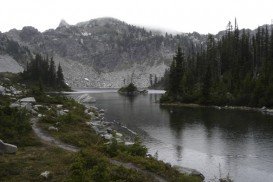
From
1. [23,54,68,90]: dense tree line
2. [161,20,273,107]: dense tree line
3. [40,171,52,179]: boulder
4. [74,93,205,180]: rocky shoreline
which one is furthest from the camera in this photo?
[23,54,68,90]: dense tree line

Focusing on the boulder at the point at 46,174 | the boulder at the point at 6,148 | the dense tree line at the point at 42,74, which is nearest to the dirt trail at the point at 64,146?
the boulder at the point at 6,148

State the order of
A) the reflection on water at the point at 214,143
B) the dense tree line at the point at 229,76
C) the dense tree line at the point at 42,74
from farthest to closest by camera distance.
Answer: the dense tree line at the point at 42,74
the dense tree line at the point at 229,76
the reflection on water at the point at 214,143

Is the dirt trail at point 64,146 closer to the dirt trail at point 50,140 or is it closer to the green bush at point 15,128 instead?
the dirt trail at point 50,140

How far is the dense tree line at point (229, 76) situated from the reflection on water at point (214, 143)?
2728 centimetres

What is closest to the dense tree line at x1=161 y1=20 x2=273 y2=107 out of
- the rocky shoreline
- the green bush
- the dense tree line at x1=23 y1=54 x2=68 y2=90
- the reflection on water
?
the reflection on water

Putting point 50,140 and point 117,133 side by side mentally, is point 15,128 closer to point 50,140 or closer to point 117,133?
point 50,140

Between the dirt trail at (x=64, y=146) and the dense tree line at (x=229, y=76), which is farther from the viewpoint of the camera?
the dense tree line at (x=229, y=76)

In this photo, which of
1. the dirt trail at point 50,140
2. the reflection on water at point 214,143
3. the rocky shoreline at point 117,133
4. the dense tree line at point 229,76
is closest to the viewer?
the rocky shoreline at point 117,133

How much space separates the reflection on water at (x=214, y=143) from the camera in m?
34.8

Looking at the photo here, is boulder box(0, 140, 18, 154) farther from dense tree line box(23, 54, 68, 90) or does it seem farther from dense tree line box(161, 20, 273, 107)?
dense tree line box(23, 54, 68, 90)

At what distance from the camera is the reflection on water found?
114 ft

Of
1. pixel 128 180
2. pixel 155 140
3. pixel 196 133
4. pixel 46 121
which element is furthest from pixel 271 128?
pixel 128 180

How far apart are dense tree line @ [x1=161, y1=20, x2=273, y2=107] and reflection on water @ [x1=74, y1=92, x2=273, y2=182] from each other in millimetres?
27277

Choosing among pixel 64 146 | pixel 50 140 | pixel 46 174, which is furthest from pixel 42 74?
pixel 46 174
